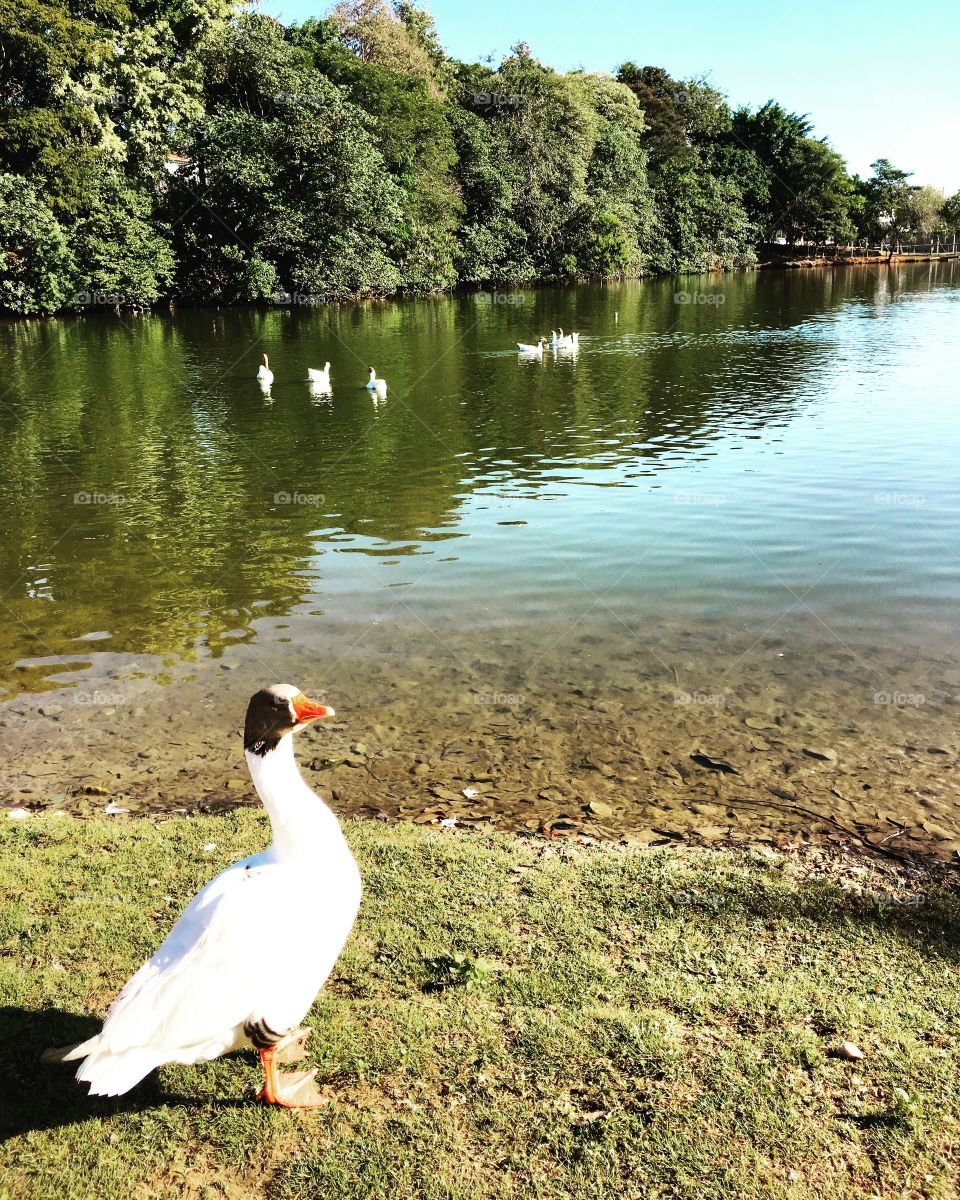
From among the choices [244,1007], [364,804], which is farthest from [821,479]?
[244,1007]

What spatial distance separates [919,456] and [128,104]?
5649 cm

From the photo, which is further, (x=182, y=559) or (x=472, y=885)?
(x=182, y=559)

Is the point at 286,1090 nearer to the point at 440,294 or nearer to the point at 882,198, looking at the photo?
the point at 440,294

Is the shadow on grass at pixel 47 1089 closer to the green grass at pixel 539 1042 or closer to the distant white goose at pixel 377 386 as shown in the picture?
the green grass at pixel 539 1042

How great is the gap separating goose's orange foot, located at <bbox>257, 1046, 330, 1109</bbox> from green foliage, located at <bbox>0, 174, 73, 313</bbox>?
55.4 meters

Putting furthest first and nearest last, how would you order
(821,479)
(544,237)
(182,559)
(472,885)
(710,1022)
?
(544,237)
(821,479)
(182,559)
(472,885)
(710,1022)

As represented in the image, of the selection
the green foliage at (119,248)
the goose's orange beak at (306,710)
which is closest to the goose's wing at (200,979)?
the goose's orange beak at (306,710)

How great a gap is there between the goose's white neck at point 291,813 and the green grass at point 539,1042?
53cm

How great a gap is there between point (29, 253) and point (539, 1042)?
58057 mm

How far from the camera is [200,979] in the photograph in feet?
13.2

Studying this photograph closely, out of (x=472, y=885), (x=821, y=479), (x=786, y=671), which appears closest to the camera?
(x=472, y=885)

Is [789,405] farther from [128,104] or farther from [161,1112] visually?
[128,104]

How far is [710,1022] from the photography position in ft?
15.8

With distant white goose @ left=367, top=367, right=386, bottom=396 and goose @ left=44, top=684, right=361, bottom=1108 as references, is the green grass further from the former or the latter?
distant white goose @ left=367, top=367, right=386, bottom=396
